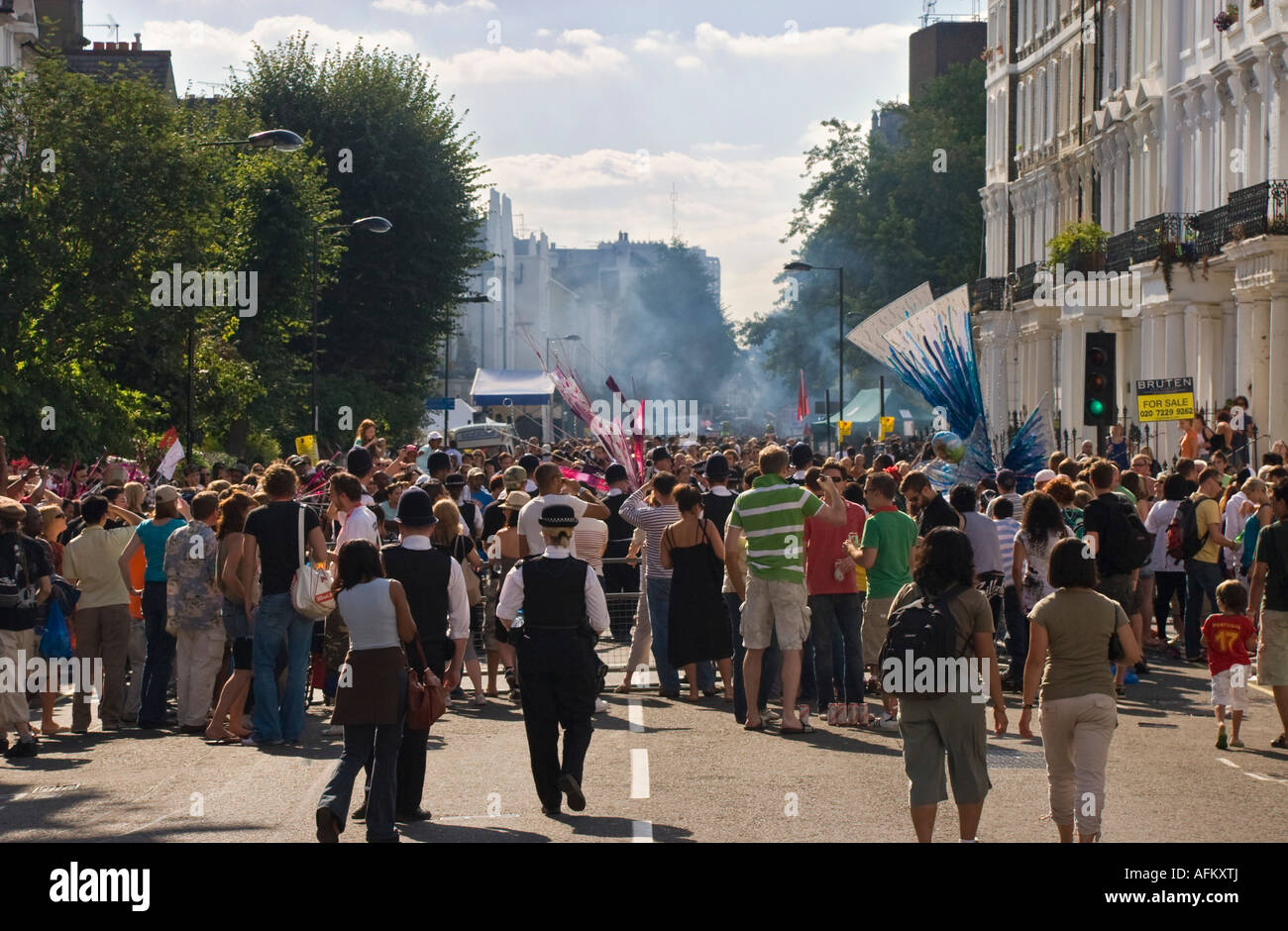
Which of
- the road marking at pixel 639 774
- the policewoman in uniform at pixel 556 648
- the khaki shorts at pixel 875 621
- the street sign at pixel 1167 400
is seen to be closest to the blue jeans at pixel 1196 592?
the khaki shorts at pixel 875 621

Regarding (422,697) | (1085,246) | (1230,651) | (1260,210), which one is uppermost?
(1085,246)

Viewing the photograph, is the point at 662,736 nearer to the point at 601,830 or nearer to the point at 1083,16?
the point at 601,830

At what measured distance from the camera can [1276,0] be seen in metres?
31.6

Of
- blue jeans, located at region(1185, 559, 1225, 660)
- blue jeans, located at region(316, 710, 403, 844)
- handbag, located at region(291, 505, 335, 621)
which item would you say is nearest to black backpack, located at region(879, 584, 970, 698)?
blue jeans, located at region(316, 710, 403, 844)

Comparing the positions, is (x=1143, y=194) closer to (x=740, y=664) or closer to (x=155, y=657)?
(x=740, y=664)

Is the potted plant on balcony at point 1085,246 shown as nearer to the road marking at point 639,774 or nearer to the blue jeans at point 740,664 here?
the blue jeans at point 740,664

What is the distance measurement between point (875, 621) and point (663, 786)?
3346 millimetres

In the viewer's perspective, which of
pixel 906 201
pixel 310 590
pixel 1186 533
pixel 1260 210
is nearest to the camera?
pixel 310 590

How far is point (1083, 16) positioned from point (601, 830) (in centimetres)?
4207

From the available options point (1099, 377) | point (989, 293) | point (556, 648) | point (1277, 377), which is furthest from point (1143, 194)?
point (556, 648)

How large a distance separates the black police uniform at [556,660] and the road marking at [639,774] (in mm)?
725

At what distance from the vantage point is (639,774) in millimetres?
11297

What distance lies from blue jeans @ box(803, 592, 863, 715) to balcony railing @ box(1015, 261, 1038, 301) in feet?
125
